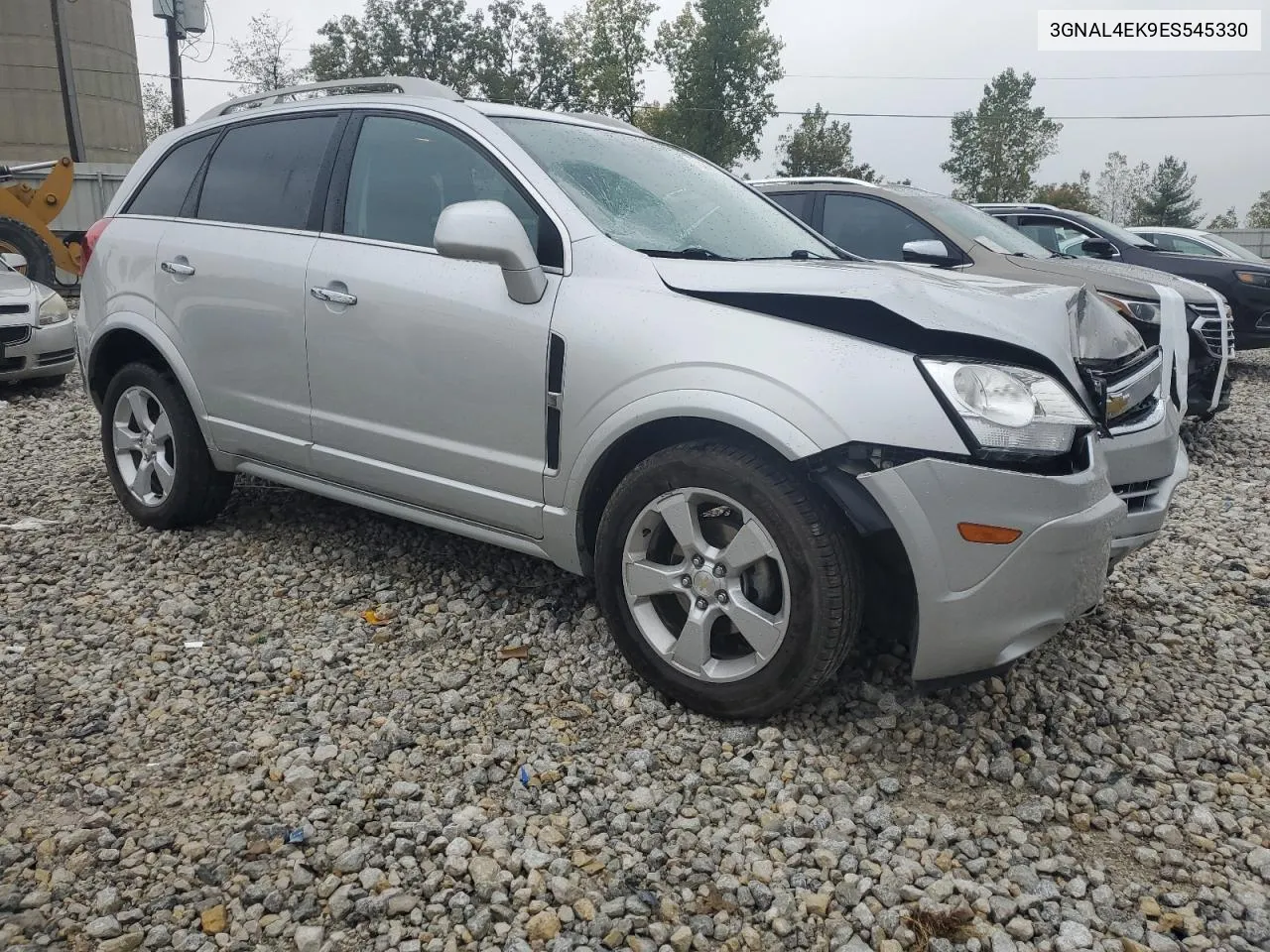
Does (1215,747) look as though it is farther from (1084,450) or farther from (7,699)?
(7,699)

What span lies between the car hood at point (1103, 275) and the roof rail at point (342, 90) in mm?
3925

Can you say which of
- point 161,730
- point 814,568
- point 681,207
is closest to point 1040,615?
point 814,568

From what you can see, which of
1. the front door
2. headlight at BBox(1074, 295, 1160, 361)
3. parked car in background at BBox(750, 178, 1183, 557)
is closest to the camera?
headlight at BBox(1074, 295, 1160, 361)

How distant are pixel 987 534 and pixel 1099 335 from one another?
37.0 inches

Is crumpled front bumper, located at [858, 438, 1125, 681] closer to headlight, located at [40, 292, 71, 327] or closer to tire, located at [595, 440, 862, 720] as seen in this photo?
tire, located at [595, 440, 862, 720]

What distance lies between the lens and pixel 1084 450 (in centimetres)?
262

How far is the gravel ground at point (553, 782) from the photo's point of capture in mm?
2211

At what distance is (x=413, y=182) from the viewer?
11.9 ft

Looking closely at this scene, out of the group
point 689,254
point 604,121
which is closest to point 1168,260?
point 604,121

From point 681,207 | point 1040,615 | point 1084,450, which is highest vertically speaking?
point 681,207

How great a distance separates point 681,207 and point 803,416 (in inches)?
49.9

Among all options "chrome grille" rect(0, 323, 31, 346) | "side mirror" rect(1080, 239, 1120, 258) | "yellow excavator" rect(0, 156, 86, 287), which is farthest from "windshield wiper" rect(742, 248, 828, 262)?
"yellow excavator" rect(0, 156, 86, 287)

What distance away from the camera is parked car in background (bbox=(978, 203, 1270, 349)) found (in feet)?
30.9

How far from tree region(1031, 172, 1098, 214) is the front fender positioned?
51931 millimetres
